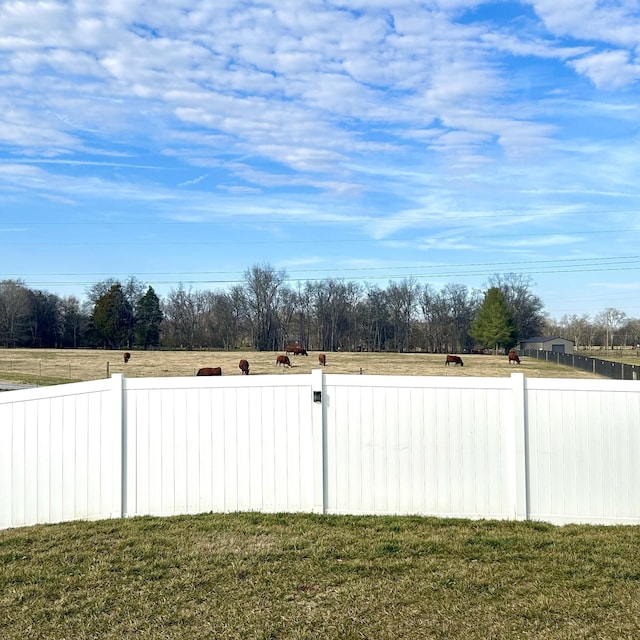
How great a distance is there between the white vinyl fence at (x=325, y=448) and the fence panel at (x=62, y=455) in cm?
1

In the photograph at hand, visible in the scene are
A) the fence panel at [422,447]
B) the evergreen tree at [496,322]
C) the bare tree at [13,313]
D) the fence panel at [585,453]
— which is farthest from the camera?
the bare tree at [13,313]

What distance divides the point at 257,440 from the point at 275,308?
3161 inches

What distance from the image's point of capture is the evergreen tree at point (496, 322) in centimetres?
7475

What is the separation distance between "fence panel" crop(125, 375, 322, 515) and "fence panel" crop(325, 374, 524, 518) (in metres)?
0.31

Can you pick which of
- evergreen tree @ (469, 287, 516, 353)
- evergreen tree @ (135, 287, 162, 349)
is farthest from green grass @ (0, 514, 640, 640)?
evergreen tree @ (135, 287, 162, 349)

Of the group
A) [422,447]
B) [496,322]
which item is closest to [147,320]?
[496,322]

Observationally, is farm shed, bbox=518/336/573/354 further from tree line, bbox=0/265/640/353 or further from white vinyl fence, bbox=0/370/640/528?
white vinyl fence, bbox=0/370/640/528

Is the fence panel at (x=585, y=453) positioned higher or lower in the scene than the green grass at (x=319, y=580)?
higher

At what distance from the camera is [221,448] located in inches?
242

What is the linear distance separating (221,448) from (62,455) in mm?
1593

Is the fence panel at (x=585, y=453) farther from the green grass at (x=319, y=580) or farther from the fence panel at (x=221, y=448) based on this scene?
the fence panel at (x=221, y=448)

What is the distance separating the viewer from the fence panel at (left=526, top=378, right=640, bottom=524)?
5859 mm

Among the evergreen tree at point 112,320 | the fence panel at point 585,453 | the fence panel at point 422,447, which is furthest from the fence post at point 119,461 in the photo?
the evergreen tree at point 112,320

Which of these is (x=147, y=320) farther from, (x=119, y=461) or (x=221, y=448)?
(x=221, y=448)
